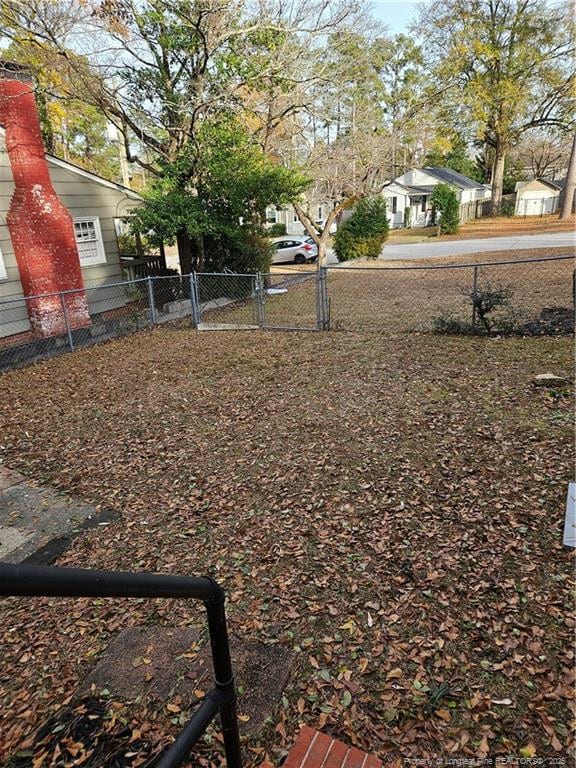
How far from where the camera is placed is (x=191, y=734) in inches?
54.3

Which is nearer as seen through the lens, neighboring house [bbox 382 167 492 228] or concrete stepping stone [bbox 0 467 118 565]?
concrete stepping stone [bbox 0 467 118 565]

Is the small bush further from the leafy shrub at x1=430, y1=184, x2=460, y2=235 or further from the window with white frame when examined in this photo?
the window with white frame

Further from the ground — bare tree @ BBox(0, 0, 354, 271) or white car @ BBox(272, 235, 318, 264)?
bare tree @ BBox(0, 0, 354, 271)

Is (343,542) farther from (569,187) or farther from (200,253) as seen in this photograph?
(569,187)

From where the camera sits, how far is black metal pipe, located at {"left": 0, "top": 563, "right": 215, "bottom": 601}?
904 mm

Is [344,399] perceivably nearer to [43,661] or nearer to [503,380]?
[503,380]

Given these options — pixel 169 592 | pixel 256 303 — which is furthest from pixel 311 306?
pixel 169 592

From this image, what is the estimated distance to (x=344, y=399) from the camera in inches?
249

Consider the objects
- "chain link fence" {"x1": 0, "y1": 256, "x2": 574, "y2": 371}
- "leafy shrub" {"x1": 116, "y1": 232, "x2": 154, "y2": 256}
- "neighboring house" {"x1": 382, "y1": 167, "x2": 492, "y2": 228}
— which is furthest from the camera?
"neighboring house" {"x1": 382, "y1": 167, "x2": 492, "y2": 228}

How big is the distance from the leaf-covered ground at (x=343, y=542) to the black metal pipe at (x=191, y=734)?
2.94 feet

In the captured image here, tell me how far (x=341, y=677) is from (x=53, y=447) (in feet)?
14.9

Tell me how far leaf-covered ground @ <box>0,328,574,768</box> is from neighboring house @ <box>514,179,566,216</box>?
1770 inches

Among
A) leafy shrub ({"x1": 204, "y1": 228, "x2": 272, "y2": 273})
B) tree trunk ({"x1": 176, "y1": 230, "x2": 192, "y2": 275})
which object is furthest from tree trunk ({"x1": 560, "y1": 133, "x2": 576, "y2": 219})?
Answer: tree trunk ({"x1": 176, "y1": 230, "x2": 192, "y2": 275})

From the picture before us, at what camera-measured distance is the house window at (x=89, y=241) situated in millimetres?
11820
